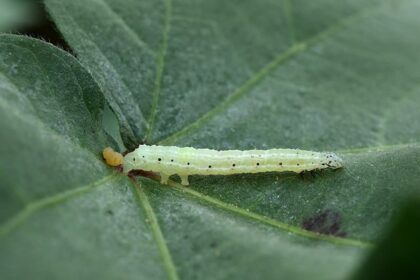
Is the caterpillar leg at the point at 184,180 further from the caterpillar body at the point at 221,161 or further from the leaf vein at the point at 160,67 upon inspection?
the leaf vein at the point at 160,67

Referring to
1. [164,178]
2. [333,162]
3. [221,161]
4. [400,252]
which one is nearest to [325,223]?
[333,162]

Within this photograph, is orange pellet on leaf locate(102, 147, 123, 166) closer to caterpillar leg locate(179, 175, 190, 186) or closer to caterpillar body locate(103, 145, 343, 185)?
caterpillar body locate(103, 145, 343, 185)

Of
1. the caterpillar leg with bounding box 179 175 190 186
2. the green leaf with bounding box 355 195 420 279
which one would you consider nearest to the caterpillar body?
the caterpillar leg with bounding box 179 175 190 186

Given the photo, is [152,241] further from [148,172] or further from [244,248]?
[148,172]

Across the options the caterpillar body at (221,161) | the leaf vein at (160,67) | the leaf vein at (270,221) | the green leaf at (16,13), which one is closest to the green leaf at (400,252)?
the leaf vein at (270,221)

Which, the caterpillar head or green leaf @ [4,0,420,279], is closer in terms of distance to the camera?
green leaf @ [4,0,420,279]

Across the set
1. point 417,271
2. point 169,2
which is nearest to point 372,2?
point 169,2
